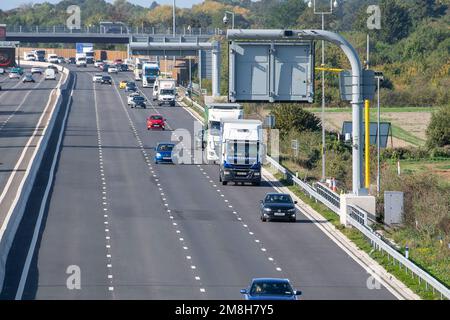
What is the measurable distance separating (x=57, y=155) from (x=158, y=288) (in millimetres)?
40548

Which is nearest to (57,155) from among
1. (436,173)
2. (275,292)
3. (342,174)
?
(342,174)

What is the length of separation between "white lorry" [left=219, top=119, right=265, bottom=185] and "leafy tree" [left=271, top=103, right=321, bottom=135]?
25.6 meters

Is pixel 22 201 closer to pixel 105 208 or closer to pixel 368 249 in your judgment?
pixel 105 208

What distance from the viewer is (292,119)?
88438 millimetres

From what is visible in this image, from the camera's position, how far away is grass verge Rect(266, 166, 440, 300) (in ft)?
115

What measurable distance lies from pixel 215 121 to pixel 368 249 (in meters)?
31.3

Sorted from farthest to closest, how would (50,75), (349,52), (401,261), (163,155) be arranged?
(50,75) < (163,155) < (349,52) < (401,261)

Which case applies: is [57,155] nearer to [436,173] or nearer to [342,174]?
[342,174]

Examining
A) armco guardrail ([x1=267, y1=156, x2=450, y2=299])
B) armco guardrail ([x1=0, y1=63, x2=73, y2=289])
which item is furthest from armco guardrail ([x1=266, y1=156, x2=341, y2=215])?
armco guardrail ([x1=0, y1=63, x2=73, y2=289])

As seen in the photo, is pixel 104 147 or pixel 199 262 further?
pixel 104 147

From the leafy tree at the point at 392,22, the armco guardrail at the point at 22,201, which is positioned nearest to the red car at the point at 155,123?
the armco guardrail at the point at 22,201

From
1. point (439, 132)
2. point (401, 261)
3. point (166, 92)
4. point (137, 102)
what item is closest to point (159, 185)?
point (401, 261)

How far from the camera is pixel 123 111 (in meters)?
110

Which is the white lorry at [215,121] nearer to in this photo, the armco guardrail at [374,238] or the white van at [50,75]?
the armco guardrail at [374,238]
